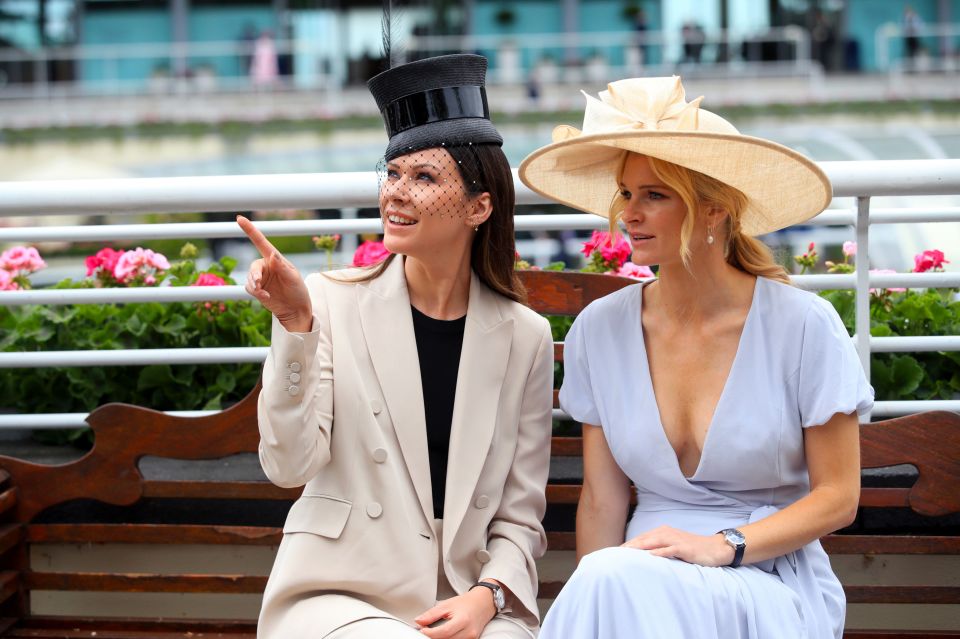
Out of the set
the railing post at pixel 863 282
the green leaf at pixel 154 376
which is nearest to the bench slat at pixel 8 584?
the green leaf at pixel 154 376

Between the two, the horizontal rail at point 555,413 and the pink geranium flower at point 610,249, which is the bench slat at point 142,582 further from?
the pink geranium flower at point 610,249

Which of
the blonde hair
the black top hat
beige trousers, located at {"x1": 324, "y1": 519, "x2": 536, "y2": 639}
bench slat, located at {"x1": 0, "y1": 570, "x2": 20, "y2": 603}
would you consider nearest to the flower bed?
bench slat, located at {"x1": 0, "y1": 570, "x2": 20, "y2": 603}

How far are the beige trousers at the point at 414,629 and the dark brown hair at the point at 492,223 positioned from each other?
1.86 ft

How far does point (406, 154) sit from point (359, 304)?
349 millimetres

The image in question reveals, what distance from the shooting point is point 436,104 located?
2574 millimetres

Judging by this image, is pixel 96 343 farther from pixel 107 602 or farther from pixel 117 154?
pixel 117 154

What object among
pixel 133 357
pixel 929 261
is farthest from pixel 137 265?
pixel 929 261

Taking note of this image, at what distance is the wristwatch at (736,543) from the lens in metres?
2.36

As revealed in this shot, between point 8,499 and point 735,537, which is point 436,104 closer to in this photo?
point 735,537

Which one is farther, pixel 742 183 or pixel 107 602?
pixel 107 602

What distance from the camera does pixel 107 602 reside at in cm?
344

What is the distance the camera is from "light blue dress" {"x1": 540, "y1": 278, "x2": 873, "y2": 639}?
2.29m

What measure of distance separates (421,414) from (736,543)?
71 cm

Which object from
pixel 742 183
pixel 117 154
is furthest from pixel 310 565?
pixel 117 154
